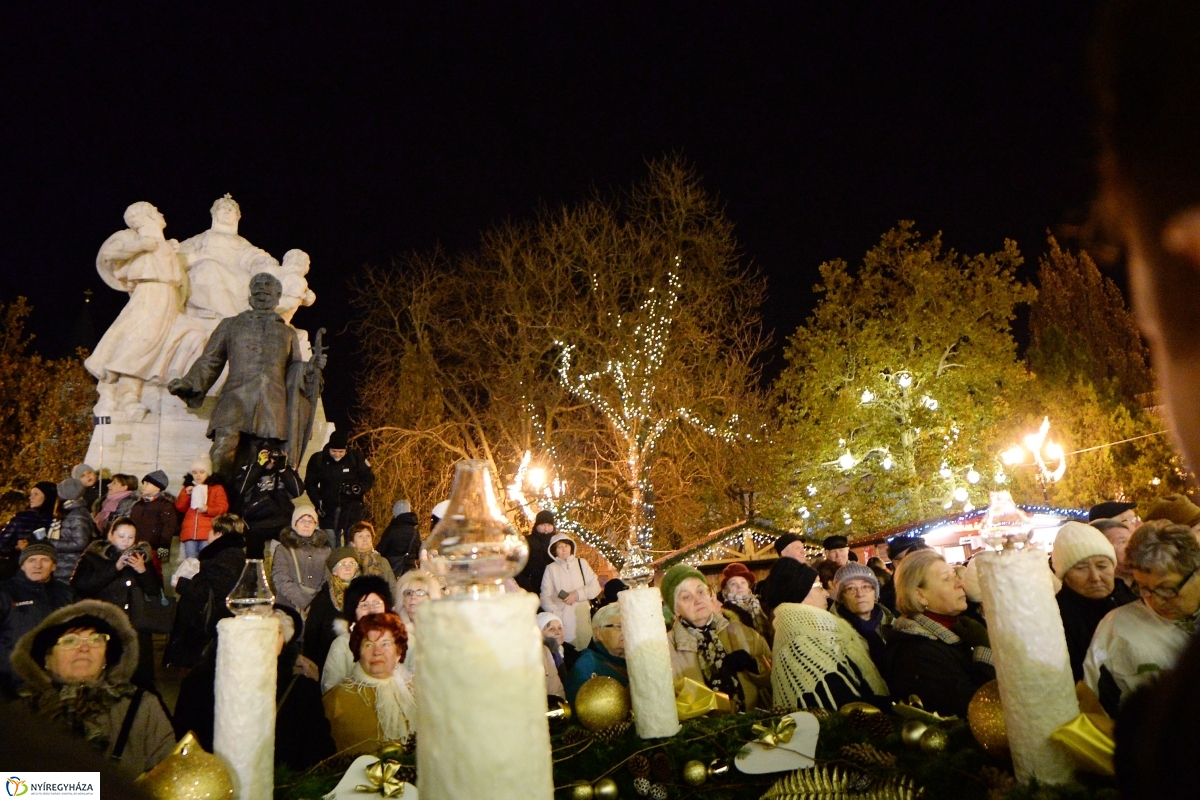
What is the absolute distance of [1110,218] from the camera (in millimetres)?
646

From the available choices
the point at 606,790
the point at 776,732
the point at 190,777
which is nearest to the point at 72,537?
the point at 190,777

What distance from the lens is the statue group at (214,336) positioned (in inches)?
379

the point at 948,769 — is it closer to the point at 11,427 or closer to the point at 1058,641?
the point at 1058,641

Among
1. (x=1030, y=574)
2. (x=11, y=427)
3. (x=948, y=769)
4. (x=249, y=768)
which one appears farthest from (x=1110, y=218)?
(x=11, y=427)

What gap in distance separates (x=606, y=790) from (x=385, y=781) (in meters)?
0.50

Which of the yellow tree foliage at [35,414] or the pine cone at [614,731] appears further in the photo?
the yellow tree foliage at [35,414]

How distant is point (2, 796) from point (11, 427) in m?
36.7

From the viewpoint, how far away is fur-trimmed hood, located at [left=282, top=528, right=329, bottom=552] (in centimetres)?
712

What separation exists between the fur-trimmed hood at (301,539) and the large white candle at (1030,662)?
6.40 m

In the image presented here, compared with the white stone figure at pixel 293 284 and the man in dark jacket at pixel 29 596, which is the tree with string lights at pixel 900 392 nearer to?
the white stone figure at pixel 293 284

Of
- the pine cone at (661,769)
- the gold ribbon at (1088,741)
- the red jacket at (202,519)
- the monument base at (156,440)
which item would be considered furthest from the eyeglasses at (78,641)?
the monument base at (156,440)

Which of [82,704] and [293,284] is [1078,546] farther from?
[293,284]

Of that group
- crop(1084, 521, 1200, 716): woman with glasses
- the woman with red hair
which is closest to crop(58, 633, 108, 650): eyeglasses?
the woman with red hair

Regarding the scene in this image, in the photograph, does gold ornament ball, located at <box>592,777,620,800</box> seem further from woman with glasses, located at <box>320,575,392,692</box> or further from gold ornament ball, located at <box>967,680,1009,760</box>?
woman with glasses, located at <box>320,575,392,692</box>
